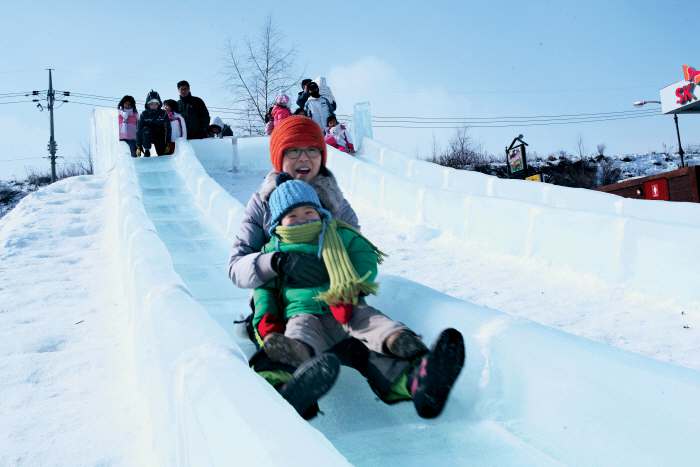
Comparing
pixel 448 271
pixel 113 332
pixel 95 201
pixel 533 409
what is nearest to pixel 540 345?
pixel 533 409

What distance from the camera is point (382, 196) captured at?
6387 mm

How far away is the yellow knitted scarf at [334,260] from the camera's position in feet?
5.89

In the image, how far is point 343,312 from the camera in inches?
71.1

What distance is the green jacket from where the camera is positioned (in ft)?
6.06

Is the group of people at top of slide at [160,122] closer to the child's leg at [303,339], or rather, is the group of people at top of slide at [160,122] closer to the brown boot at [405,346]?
the child's leg at [303,339]

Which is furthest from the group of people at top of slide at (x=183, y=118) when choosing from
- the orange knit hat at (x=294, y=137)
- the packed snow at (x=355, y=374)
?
the orange knit hat at (x=294, y=137)

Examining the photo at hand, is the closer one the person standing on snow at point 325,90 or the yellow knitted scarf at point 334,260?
the yellow knitted scarf at point 334,260

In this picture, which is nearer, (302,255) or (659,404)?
(659,404)

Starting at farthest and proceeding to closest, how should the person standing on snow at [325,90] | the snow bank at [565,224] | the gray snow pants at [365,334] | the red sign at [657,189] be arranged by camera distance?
the person standing on snow at [325,90] → the red sign at [657,189] → the snow bank at [565,224] → the gray snow pants at [365,334]

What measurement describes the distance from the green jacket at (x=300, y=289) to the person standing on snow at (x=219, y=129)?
10376mm

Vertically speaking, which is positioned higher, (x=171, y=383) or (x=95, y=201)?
(x=95, y=201)

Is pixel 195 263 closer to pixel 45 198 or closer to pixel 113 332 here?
pixel 113 332

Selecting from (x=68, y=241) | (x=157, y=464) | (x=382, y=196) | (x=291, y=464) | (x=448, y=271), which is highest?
(x=382, y=196)

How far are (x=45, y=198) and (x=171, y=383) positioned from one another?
542 cm
